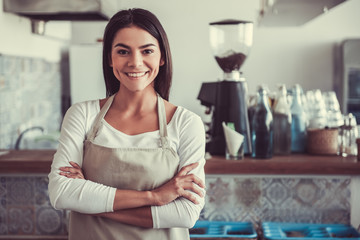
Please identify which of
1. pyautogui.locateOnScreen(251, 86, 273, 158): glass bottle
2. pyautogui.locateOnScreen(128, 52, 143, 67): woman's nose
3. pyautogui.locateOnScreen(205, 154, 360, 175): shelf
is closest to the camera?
pyautogui.locateOnScreen(128, 52, 143, 67): woman's nose

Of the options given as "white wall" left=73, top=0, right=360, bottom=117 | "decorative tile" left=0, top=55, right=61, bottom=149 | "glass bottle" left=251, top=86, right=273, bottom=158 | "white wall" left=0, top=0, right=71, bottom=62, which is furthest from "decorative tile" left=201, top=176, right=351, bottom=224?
"white wall" left=73, top=0, right=360, bottom=117

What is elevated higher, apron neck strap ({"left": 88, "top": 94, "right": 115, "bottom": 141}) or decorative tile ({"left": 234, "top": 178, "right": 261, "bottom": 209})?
apron neck strap ({"left": 88, "top": 94, "right": 115, "bottom": 141})

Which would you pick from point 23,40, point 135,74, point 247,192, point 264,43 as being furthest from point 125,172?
point 264,43

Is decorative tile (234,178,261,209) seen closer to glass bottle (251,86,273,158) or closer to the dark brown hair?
glass bottle (251,86,273,158)

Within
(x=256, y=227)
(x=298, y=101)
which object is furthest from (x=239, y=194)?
(x=298, y=101)

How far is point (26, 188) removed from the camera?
2.02m

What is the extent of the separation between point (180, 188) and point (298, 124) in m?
0.97

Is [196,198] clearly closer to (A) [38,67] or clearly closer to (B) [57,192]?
(B) [57,192]

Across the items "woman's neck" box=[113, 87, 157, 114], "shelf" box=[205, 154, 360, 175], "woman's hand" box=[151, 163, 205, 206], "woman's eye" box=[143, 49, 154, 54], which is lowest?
"shelf" box=[205, 154, 360, 175]

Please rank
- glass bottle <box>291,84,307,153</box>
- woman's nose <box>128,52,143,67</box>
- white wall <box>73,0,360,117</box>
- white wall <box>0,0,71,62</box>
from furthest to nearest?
white wall <box>73,0,360,117</box>
white wall <box>0,0,71,62</box>
glass bottle <box>291,84,307,153</box>
woman's nose <box>128,52,143,67</box>

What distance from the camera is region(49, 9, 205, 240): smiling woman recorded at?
1298 millimetres

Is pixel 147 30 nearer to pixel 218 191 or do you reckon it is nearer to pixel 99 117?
pixel 99 117

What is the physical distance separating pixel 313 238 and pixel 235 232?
32 cm

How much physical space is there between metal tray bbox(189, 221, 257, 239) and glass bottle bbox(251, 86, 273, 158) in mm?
310
